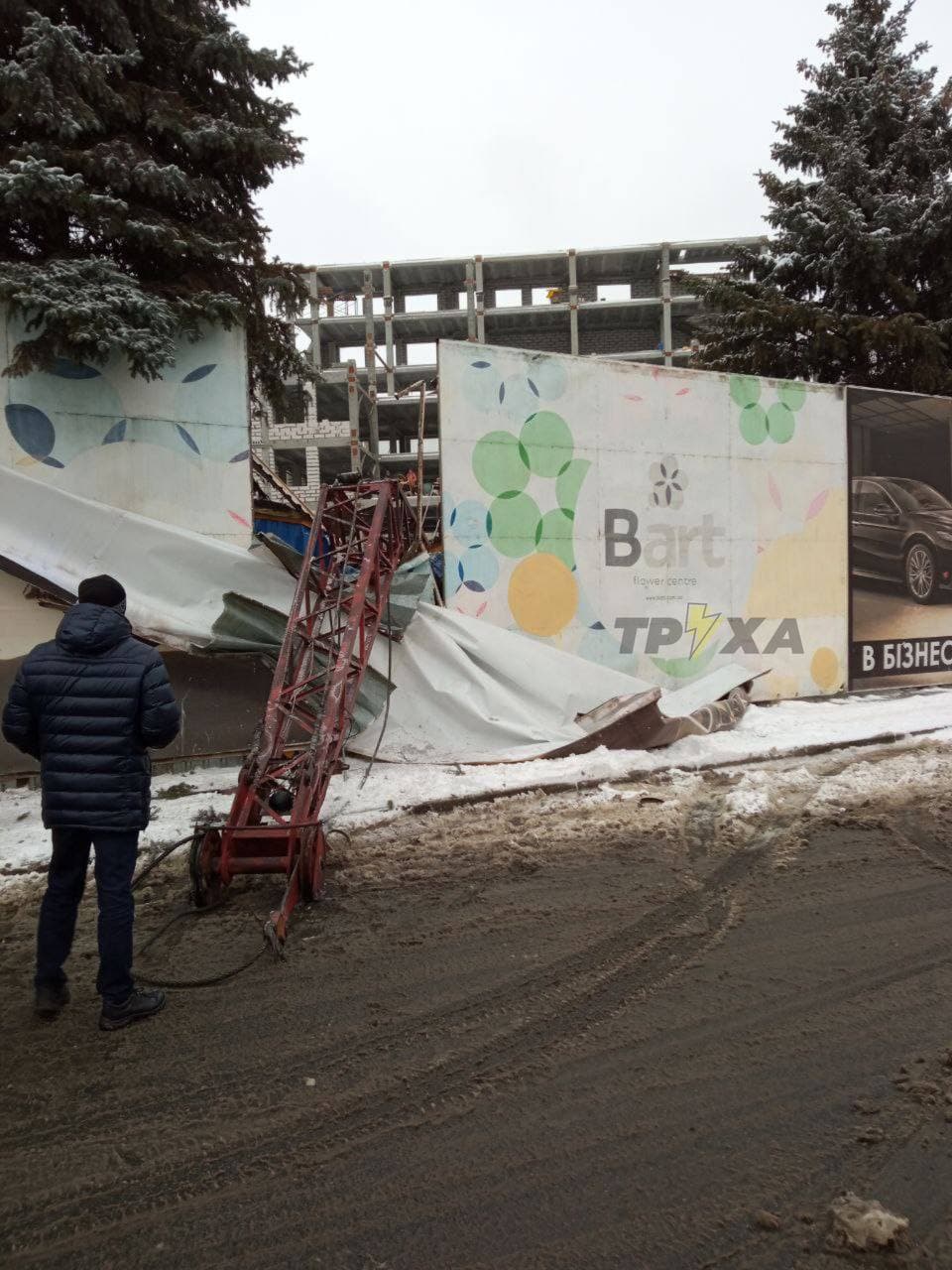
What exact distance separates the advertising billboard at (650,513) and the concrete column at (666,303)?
113 ft

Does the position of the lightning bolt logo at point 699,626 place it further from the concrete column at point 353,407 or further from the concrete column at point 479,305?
the concrete column at point 479,305

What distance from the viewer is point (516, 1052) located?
3223 millimetres

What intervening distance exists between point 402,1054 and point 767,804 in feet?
13.8

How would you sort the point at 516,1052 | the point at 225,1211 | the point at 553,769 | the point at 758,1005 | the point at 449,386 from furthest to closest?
the point at 449,386 → the point at 553,769 → the point at 758,1005 → the point at 516,1052 → the point at 225,1211

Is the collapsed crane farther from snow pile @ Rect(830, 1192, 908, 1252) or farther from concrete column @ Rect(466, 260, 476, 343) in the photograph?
concrete column @ Rect(466, 260, 476, 343)

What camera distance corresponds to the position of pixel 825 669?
11570 millimetres

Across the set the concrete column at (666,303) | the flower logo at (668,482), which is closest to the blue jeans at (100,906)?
the flower logo at (668,482)

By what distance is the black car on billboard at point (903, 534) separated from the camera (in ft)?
39.2

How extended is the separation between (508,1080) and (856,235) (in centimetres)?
1886

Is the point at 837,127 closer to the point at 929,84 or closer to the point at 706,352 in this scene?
the point at 929,84

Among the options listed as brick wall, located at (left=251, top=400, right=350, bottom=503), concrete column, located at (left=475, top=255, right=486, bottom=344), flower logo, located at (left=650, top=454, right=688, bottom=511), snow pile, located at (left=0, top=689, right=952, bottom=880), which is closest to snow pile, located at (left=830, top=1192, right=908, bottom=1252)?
snow pile, located at (left=0, top=689, right=952, bottom=880)

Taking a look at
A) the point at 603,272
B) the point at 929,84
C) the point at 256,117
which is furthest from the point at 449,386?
the point at 603,272

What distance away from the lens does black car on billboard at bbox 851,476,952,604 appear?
12.0 m

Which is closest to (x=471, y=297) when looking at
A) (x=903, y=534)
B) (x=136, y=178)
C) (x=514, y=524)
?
(x=903, y=534)
